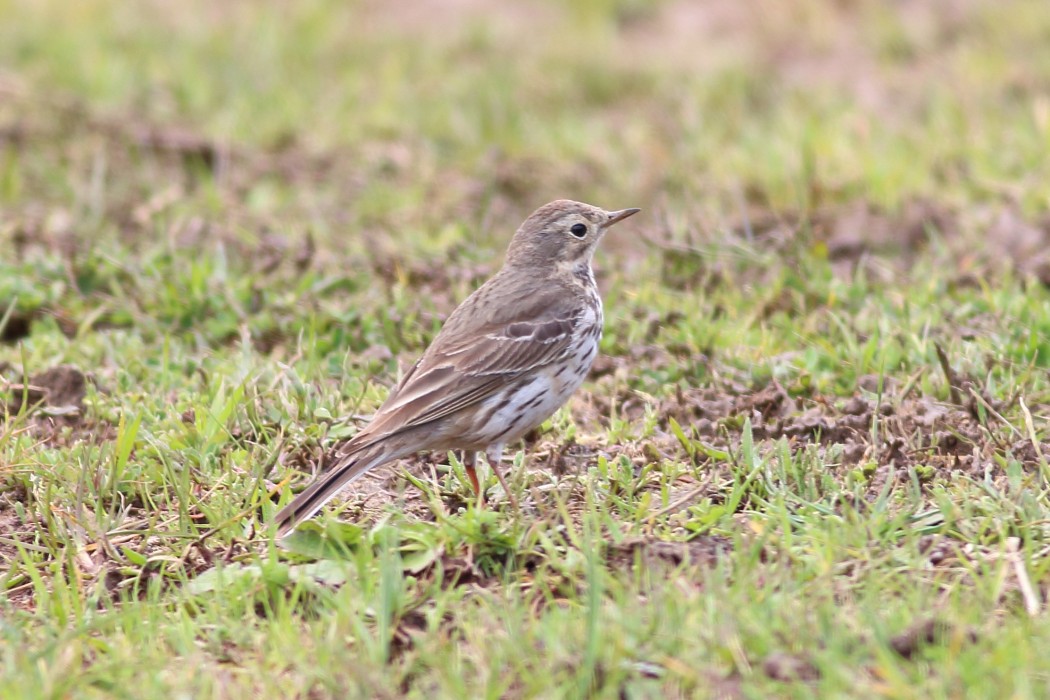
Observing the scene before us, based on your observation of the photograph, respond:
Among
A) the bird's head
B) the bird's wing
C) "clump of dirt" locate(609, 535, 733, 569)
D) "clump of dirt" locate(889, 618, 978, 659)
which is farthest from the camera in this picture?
the bird's head

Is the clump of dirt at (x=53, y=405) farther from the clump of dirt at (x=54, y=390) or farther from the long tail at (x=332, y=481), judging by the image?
the long tail at (x=332, y=481)

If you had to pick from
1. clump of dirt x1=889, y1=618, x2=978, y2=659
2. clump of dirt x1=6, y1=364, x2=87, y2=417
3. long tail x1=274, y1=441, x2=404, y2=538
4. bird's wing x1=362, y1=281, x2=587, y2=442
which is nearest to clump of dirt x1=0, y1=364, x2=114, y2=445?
clump of dirt x1=6, y1=364, x2=87, y2=417

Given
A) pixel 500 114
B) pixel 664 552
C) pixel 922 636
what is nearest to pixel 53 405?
pixel 664 552

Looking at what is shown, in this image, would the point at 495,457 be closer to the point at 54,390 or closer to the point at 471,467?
the point at 471,467

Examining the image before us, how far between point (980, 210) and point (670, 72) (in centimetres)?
350

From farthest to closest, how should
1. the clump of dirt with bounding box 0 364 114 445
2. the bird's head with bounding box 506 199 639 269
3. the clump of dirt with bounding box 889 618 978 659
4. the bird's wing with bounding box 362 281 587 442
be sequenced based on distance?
1. the bird's head with bounding box 506 199 639 269
2. the clump of dirt with bounding box 0 364 114 445
3. the bird's wing with bounding box 362 281 587 442
4. the clump of dirt with bounding box 889 618 978 659

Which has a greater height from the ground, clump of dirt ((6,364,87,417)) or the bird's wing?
the bird's wing

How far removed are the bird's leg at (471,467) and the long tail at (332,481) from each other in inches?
13.4

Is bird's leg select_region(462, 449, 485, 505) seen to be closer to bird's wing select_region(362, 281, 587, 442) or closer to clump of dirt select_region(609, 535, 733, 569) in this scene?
bird's wing select_region(362, 281, 587, 442)

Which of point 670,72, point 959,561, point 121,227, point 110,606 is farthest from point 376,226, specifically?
point 959,561

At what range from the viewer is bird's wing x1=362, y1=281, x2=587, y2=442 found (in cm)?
567

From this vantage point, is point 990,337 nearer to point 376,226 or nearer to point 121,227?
point 376,226

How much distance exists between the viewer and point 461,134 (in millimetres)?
10188

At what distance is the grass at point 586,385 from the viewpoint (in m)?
4.47
